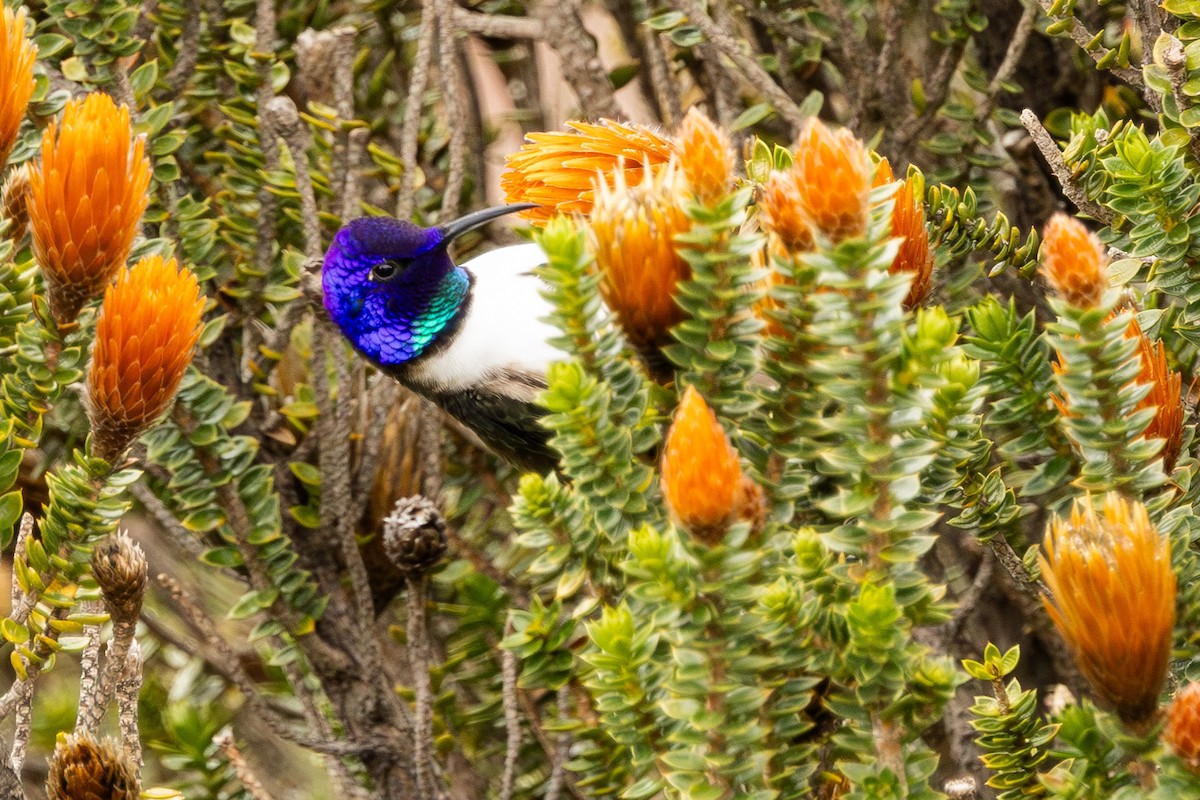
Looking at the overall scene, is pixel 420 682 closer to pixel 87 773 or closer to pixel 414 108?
pixel 87 773

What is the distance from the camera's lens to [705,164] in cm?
74

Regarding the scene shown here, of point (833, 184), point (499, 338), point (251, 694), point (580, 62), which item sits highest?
point (833, 184)

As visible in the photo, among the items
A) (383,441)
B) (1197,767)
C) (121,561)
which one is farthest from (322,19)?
(1197,767)

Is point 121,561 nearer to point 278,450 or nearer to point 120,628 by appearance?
point 120,628

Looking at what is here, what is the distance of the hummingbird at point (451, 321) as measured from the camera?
1688 millimetres

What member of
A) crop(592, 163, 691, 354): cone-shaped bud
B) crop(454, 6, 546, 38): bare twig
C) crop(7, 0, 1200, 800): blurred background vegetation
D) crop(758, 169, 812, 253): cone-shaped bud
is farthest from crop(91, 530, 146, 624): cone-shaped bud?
crop(454, 6, 546, 38): bare twig

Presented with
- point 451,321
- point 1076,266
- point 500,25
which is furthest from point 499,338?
point 1076,266

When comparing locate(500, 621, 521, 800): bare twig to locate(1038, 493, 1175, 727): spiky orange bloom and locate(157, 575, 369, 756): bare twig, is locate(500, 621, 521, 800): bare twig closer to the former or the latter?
locate(157, 575, 369, 756): bare twig

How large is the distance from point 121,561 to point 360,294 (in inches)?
34.4

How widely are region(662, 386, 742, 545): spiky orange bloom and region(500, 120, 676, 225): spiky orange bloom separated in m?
0.50

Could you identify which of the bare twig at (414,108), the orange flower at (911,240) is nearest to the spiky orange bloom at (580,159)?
the orange flower at (911,240)

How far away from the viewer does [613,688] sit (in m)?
0.79

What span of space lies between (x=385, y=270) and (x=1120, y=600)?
1.24 metres

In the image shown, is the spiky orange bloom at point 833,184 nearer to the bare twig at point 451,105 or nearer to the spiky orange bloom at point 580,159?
the spiky orange bloom at point 580,159
